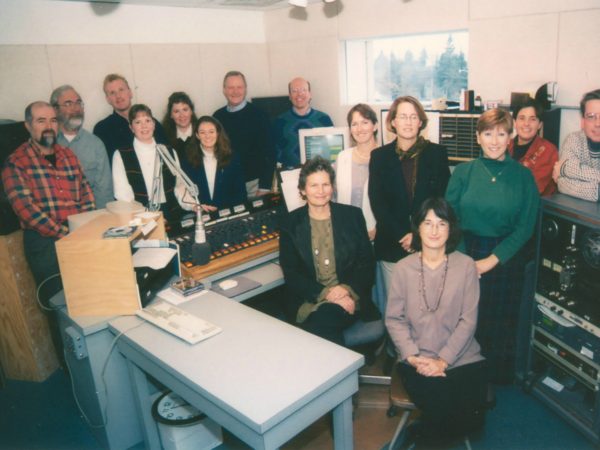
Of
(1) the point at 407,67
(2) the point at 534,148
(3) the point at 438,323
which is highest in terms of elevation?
(1) the point at 407,67

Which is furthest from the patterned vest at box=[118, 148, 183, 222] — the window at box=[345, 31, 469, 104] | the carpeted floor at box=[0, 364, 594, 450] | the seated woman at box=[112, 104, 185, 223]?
the window at box=[345, 31, 469, 104]

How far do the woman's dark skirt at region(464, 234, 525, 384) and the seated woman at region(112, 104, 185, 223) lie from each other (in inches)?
76.3

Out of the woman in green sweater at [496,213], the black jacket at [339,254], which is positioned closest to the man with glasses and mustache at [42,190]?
the black jacket at [339,254]

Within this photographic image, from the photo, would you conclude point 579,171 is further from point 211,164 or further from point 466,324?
point 211,164

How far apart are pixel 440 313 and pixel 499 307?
644 mm

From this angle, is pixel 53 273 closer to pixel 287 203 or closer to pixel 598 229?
pixel 287 203

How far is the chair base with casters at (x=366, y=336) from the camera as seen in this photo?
2.64m

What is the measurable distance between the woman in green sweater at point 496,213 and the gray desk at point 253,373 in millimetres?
1128

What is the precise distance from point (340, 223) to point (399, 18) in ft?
8.60

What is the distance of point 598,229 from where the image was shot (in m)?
2.29

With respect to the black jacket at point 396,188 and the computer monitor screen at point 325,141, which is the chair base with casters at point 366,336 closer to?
the black jacket at point 396,188

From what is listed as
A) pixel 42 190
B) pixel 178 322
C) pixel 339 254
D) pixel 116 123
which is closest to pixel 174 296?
pixel 178 322

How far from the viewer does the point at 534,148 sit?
3.10 m

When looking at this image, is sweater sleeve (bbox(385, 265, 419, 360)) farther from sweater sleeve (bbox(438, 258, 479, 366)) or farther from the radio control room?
sweater sleeve (bbox(438, 258, 479, 366))
